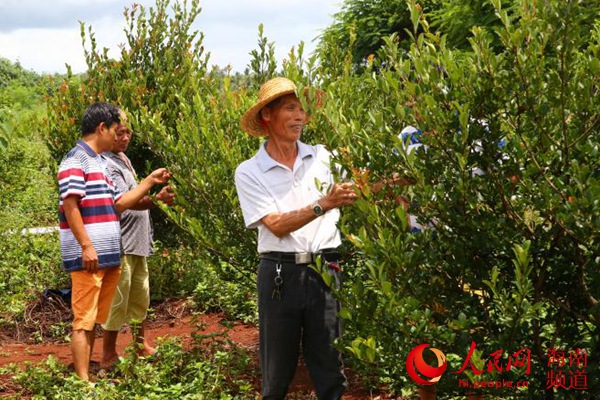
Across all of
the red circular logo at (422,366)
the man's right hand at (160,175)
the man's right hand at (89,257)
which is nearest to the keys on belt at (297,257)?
the red circular logo at (422,366)

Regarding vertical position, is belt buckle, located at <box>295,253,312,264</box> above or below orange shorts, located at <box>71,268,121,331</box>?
above

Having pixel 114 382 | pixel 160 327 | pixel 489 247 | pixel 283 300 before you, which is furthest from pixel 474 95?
pixel 160 327

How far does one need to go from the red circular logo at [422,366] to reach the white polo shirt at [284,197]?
939mm

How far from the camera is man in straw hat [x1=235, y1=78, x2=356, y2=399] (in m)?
3.72

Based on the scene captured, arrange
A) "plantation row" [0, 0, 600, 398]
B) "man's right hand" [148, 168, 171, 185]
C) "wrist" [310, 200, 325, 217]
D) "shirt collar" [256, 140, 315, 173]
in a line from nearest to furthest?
1. "plantation row" [0, 0, 600, 398]
2. "wrist" [310, 200, 325, 217]
3. "shirt collar" [256, 140, 315, 173]
4. "man's right hand" [148, 168, 171, 185]

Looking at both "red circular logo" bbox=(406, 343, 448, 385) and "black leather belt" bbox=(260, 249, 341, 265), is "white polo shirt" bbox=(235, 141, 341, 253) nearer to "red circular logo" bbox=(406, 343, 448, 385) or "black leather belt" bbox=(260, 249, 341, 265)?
"black leather belt" bbox=(260, 249, 341, 265)

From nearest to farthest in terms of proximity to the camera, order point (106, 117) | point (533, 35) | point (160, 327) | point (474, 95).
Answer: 1. point (533, 35)
2. point (474, 95)
3. point (106, 117)
4. point (160, 327)

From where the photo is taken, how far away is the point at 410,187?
2.98m

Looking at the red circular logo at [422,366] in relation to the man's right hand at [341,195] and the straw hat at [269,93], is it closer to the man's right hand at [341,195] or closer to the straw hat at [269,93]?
the man's right hand at [341,195]

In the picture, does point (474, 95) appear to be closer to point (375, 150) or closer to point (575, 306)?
point (375, 150)

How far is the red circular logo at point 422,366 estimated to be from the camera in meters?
2.91

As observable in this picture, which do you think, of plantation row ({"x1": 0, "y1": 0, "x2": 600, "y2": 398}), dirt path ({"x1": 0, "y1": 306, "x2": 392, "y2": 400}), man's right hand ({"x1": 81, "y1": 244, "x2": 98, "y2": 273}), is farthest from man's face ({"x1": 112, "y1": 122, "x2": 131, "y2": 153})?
plantation row ({"x1": 0, "y1": 0, "x2": 600, "y2": 398})

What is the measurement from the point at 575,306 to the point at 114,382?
3526 mm

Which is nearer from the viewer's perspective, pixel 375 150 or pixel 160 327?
pixel 375 150
